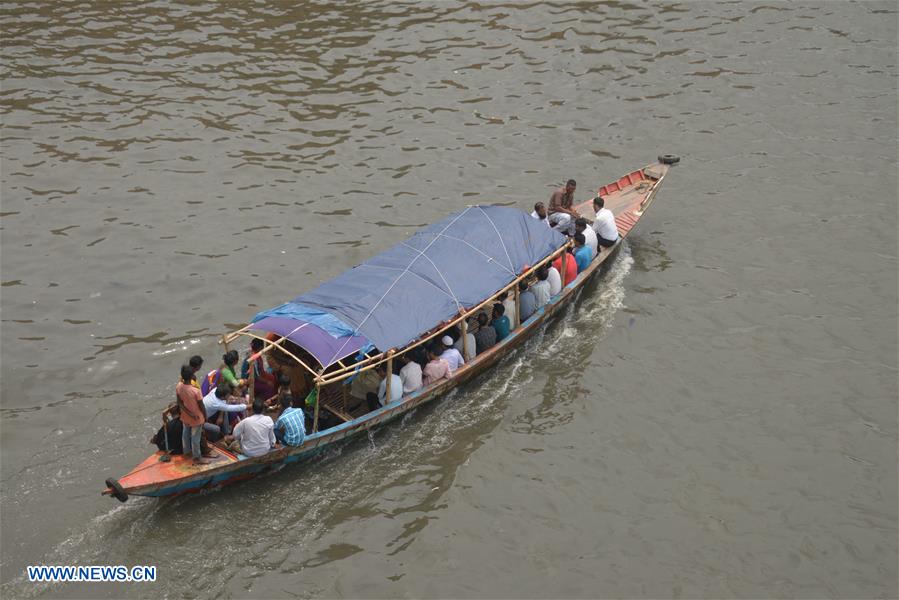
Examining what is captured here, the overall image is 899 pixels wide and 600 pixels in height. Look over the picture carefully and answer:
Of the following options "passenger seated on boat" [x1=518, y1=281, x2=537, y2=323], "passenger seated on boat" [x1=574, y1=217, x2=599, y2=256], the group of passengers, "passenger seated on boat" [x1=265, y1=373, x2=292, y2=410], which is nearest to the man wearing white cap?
"passenger seated on boat" [x1=518, y1=281, x2=537, y2=323]

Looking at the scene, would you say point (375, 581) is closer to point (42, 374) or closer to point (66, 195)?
point (42, 374)

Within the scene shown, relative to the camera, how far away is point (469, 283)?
13352 millimetres

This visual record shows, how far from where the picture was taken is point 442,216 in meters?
17.9

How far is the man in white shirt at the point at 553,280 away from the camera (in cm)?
1462

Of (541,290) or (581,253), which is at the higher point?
(581,253)

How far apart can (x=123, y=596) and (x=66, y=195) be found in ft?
33.9

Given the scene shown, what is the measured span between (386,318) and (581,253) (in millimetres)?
4559

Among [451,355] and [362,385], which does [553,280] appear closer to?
[451,355]

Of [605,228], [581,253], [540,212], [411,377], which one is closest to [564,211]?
[540,212]

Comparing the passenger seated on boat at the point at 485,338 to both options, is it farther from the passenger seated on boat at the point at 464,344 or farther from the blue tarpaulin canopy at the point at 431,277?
the blue tarpaulin canopy at the point at 431,277

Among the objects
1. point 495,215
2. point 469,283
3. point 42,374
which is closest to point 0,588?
→ point 42,374

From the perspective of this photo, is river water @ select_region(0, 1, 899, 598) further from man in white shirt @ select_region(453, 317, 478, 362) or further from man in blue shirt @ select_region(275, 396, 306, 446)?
man in blue shirt @ select_region(275, 396, 306, 446)

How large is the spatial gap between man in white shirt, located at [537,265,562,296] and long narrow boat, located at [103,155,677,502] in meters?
0.14

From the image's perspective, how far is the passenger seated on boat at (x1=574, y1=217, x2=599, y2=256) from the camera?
15.5m
